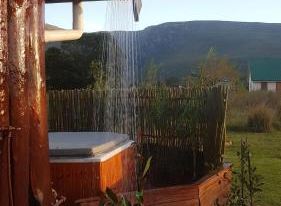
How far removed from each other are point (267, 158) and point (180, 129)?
334cm

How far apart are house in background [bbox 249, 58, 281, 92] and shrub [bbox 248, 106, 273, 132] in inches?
1591

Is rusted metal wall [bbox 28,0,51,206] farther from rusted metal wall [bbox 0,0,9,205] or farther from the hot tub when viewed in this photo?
the hot tub

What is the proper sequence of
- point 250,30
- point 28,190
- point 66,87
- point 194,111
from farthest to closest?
point 250,30 → point 66,87 → point 194,111 → point 28,190

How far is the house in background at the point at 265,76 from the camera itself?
57531 mm

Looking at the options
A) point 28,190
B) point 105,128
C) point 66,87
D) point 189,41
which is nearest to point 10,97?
point 28,190

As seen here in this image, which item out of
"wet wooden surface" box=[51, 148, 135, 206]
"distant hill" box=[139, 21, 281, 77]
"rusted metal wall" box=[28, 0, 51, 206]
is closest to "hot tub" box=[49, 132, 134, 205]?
"wet wooden surface" box=[51, 148, 135, 206]

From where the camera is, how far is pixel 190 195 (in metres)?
4.56

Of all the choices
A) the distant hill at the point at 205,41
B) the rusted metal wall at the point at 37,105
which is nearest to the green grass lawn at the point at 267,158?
the rusted metal wall at the point at 37,105

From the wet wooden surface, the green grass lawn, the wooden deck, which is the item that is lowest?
the green grass lawn

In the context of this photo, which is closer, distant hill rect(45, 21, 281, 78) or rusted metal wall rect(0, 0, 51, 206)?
rusted metal wall rect(0, 0, 51, 206)

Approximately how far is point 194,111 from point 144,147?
2.79ft

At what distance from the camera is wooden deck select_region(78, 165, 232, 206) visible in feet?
14.1

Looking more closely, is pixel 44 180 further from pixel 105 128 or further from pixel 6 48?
pixel 105 128

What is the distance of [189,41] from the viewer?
11106cm
